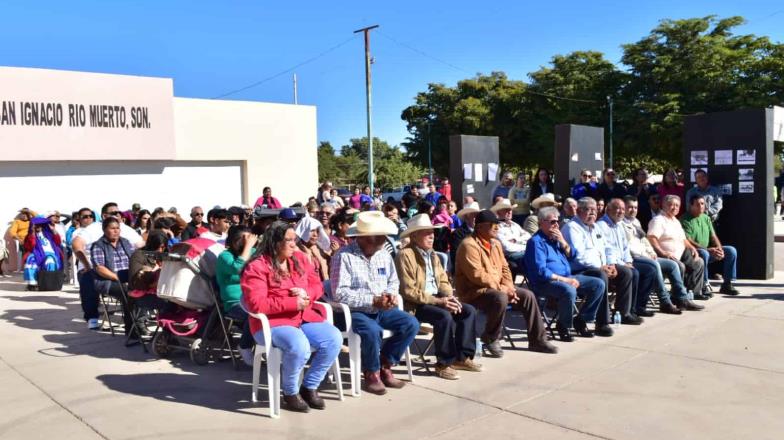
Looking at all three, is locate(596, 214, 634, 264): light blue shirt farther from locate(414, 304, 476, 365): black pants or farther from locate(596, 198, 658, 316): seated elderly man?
locate(414, 304, 476, 365): black pants

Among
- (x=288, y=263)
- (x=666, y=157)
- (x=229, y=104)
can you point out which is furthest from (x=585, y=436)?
(x=666, y=157)

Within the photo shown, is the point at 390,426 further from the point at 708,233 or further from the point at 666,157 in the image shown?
the point at 666,157

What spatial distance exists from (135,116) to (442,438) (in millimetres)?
15104

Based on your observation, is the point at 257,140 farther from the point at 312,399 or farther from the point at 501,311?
the point at 312,399

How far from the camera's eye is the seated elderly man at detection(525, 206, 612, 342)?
6938mm

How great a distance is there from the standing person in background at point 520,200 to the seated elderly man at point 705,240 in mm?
3067

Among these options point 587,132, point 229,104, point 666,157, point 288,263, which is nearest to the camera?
point 288,263

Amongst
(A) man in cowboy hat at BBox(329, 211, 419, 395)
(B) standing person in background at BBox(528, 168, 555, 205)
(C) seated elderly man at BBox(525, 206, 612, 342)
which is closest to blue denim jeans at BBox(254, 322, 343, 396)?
(A) man in cowboy hat at BBox(329, 211, 419, 395)

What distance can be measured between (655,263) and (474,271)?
9.79 feet

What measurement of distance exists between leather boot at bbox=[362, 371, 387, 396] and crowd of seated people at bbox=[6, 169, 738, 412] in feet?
0.04

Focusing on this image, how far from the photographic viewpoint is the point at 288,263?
17.3 feet

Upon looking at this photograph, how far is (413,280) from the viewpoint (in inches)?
236

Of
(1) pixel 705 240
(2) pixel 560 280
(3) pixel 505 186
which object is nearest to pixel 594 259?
(2) pixel 560 280

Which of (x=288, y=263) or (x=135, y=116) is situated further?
(x=135, y=116)
